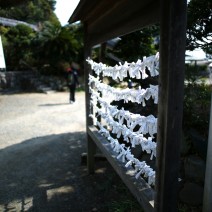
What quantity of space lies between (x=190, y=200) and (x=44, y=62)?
13.4 m

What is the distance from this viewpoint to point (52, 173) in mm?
3824

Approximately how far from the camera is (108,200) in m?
3.05

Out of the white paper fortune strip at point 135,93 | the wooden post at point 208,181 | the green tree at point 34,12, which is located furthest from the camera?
the green tree at point 34,12

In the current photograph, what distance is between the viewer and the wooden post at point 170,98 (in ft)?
4.58

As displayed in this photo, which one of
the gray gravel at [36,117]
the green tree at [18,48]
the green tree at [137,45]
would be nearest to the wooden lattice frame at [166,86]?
the green tree at [137,45]

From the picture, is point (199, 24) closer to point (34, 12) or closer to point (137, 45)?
point (137, 45)

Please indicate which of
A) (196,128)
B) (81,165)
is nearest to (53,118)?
(81,165)

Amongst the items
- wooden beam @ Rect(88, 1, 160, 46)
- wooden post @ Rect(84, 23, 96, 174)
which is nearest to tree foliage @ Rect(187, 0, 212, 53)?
wooden beam @ Rect(88, 1, 160, 46)

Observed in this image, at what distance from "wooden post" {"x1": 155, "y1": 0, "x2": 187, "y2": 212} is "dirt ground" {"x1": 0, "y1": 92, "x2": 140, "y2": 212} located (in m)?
1.26

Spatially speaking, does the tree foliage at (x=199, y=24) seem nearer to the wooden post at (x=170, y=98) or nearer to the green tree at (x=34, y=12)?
the wooden post at (x=170, y=98)

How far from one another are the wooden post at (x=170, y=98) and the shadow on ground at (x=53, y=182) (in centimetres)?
130

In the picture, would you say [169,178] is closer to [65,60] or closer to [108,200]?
[108,200]

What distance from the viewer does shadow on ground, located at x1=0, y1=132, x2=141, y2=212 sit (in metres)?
3.01

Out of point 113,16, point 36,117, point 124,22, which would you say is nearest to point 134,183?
point 124,22
